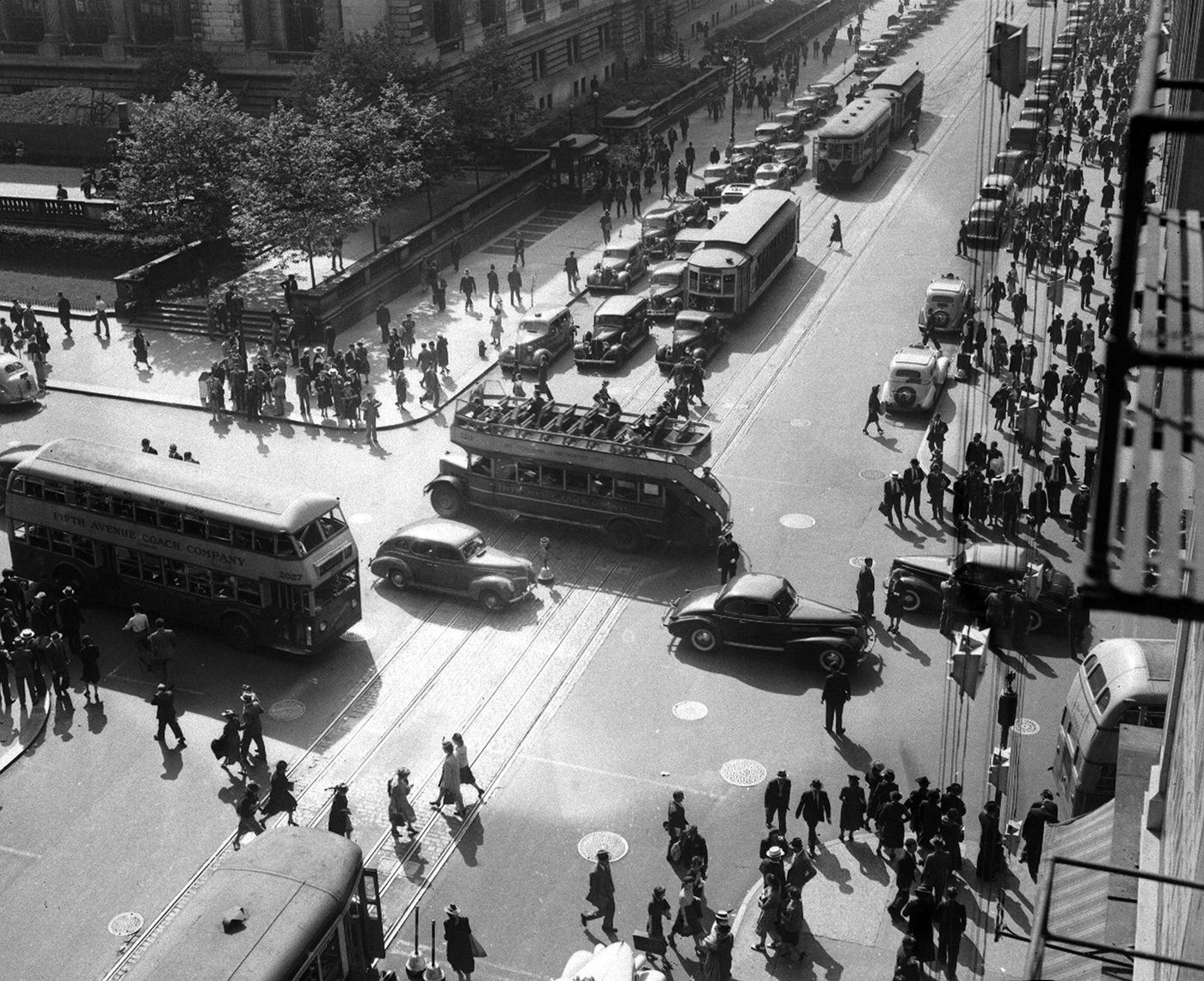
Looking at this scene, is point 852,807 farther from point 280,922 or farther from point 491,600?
point 491,600

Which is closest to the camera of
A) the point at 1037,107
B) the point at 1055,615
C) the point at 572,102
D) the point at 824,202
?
the point at 1055,615

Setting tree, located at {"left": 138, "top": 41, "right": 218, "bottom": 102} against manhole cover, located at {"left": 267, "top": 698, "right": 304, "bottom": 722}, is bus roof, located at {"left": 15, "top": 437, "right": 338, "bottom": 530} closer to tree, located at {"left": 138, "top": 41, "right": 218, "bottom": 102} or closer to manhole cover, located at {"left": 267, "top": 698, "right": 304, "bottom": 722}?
manhole cover, located at {"left": 267, "top": 698, "right": 304, "bottom": 722}

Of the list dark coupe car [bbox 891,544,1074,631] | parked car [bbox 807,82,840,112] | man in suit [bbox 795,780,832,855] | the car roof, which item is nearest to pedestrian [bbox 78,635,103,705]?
the car roof

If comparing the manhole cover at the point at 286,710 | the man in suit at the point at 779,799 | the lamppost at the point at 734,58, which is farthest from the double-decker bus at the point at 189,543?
the lamppost at the point at 734,58

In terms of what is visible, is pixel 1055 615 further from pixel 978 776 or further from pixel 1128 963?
pixel 1128 963

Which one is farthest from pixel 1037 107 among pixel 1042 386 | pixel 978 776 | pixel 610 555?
pixel 978 776

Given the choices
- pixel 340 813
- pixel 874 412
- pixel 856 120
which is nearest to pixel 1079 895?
pixel 340 813

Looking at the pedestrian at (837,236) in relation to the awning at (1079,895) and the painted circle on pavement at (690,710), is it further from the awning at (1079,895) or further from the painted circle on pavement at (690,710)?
the awning at (1079,895)
